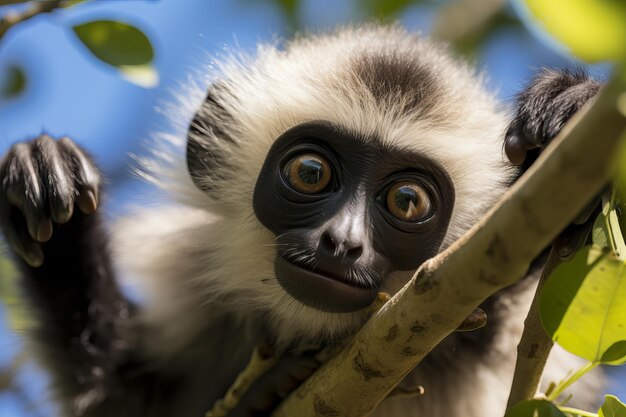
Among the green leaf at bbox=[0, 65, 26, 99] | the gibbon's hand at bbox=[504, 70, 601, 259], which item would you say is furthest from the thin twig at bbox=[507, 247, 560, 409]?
the green leaf at bbox=[0, 65, 26, 99]

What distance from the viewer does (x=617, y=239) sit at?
2.11 m

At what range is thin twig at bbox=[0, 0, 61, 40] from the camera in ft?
10.3

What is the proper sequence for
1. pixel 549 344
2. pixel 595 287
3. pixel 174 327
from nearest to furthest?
pixel 595 287, pixel 549 344, pixel 174 327

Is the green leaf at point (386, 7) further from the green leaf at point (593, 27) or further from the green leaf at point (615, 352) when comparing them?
the green leaf at point (593, 27)

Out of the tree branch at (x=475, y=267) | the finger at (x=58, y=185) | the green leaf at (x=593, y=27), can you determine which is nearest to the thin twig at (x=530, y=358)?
the tree branch at (x=475, y=267)

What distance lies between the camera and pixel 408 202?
141 inches

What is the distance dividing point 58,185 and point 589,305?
95.2 inches

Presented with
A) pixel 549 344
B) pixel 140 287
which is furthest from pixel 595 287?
pixel 140 287

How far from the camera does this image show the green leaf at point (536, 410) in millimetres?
1964

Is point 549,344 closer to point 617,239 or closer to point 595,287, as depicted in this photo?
point 617,239

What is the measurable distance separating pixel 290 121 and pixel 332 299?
1.09 meters

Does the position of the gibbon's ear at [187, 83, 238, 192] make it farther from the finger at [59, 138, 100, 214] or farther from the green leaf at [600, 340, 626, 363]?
the green leaf at [600, 340, 626, 363]

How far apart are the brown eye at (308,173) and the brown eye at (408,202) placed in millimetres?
293

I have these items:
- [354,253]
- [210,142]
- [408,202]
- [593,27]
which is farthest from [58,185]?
[593,27]
